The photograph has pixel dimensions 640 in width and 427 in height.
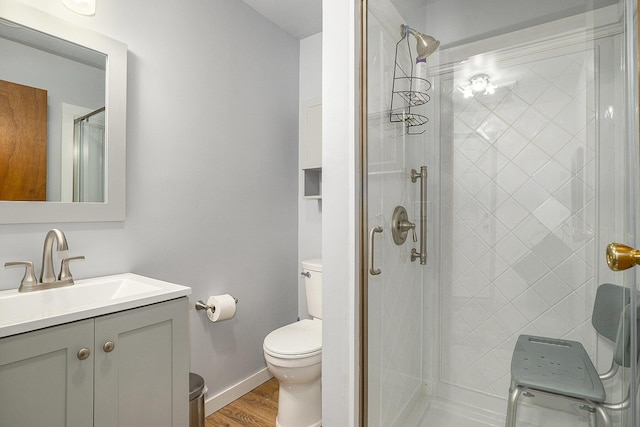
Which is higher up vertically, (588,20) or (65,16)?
(65,16)

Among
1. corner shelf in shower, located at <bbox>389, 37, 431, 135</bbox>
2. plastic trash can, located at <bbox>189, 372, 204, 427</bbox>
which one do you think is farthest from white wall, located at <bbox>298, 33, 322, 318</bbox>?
corner shelf in shower, located at <bbox>389, 37, 431, 135</bbox>

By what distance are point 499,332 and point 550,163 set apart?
2.20 feet

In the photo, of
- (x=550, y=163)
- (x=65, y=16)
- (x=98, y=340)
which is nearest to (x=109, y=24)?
(x=65, y=16)

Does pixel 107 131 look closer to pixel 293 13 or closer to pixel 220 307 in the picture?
pixel 220 307

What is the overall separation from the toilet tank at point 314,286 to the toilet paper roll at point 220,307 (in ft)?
1.72

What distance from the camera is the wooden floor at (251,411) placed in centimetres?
190

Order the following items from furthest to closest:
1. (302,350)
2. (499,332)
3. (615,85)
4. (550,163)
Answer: (302,350)
(499,332)
(550,163)
(615,85)

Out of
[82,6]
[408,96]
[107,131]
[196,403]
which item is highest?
[82,6]

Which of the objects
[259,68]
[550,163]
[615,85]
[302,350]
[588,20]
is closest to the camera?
[615,85]

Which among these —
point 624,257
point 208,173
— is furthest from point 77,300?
point 624,257

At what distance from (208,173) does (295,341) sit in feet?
3.45

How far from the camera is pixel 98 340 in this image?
3.66 feet

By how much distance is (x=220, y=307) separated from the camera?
6.19ft

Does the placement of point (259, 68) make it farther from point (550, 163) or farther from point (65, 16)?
point (550, 163)
